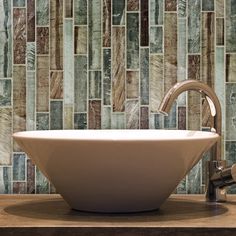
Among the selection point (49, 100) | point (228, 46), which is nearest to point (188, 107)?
point (228, 46)

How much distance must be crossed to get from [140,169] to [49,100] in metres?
0.50

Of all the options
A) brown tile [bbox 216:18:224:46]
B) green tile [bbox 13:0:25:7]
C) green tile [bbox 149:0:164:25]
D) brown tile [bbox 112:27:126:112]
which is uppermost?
green tile [bbox 13:0:25:7]

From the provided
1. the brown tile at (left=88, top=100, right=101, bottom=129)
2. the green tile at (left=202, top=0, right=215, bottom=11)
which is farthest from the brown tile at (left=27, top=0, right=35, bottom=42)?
the green tile at (left=202, top=0, right=215, bottom=11)

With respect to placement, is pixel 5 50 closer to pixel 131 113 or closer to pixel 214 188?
pixel 131 113

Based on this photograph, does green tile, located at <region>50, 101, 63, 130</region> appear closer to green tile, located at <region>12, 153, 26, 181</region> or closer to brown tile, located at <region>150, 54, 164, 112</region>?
green tile, located at <region>12, 153, 26, 181</region>

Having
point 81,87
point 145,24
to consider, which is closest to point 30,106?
point 81,87

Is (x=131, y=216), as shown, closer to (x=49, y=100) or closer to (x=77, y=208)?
(x=77, y=208)

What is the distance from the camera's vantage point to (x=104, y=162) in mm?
1273

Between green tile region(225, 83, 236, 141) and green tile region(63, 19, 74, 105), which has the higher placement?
green tile region(63, 19, 74, 105)

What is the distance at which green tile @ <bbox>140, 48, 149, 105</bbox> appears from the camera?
1.71 metres

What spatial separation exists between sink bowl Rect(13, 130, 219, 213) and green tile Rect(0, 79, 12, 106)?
363 mm

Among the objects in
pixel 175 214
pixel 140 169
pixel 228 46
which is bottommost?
pixel 175 214

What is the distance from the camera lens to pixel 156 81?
171 centimetres

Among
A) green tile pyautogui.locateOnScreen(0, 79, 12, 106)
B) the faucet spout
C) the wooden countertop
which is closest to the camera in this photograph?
the wooden countertop
